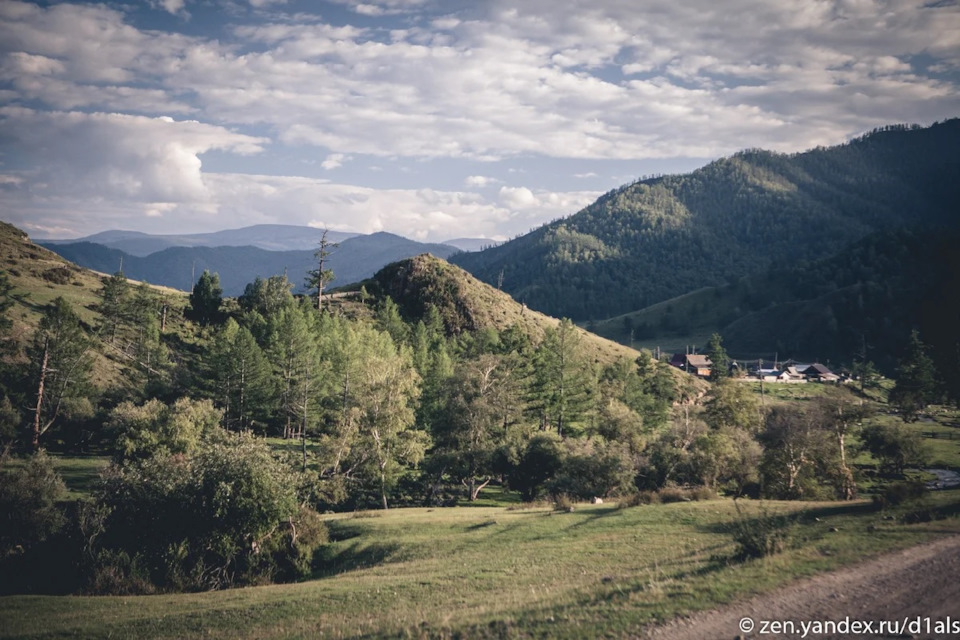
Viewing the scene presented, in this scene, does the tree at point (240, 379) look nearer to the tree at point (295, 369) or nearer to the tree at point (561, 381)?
the tree at point (295, 369)

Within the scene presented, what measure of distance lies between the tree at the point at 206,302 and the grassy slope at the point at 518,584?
3462 inches

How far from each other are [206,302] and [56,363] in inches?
1754

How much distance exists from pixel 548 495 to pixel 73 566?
35.7m

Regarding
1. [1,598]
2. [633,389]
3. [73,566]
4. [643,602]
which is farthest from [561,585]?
[633,389]

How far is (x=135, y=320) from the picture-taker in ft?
305

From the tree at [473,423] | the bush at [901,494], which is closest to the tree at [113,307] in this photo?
the tree at [473,423]

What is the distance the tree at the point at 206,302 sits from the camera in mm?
103750

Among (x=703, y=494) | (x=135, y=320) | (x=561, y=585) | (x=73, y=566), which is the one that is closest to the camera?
(x=561, y=585)

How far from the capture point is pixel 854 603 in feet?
47.1

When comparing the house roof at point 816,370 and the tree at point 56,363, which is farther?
the house roof at point 816,370

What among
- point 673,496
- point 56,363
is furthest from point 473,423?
point 56,363

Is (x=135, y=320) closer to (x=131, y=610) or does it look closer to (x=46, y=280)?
(x=46, y=280)

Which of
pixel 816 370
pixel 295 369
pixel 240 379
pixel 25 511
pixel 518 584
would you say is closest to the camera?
pixel 518 584

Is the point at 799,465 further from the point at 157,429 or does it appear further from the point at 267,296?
the point at 267,296
